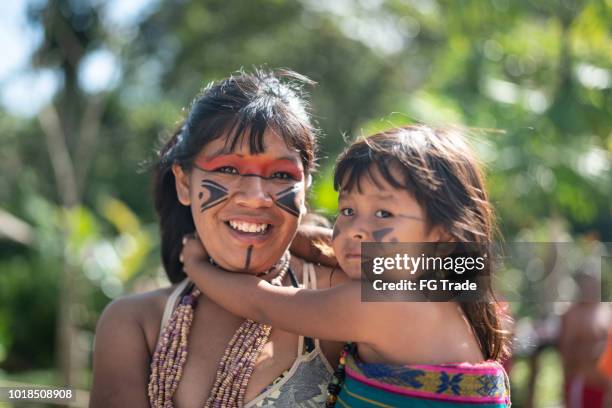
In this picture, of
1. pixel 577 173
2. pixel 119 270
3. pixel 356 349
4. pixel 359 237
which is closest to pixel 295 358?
pixel 356 349

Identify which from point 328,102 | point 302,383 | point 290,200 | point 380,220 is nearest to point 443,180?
point 380,220

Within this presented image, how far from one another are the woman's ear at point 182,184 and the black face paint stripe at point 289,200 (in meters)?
0.31

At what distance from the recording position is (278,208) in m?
2.10

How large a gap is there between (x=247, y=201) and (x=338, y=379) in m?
0.56

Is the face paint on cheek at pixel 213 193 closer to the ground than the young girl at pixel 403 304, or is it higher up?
higher up

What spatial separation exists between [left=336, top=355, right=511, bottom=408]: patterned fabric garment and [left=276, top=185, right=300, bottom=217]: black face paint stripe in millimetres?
523

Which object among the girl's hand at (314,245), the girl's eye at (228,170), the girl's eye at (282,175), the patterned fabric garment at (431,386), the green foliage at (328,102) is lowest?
the patterned fabric garment at (431,386)

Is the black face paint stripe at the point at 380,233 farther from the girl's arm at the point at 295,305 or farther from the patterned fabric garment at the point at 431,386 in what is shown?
the patterned fabric garment at the point at 431,386

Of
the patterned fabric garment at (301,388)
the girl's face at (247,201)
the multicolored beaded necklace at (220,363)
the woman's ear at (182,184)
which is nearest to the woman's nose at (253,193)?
the girl's face at (247,201)

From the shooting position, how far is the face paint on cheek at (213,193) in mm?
2098

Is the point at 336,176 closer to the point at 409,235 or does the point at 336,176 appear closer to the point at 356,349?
the point at 409,235

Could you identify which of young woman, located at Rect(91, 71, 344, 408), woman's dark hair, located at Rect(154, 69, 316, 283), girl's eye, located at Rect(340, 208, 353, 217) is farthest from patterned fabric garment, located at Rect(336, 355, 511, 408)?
woman's dark hair, located at Rect(154, 69, 316, 283)

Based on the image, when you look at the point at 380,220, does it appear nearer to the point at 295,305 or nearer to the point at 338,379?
the point at 295,305

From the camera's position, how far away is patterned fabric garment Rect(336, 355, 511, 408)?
5.78ft
